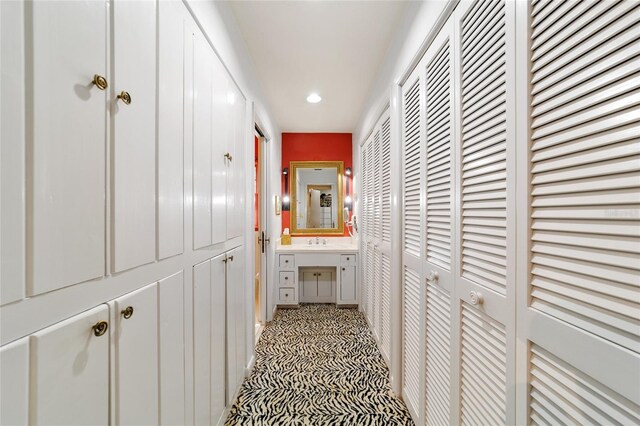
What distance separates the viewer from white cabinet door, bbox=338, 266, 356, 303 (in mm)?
3516

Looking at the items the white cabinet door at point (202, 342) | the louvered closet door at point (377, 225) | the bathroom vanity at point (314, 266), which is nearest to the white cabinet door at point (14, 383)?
the white cabinet door at point (202, 342)

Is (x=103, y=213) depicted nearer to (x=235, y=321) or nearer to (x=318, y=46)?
(x=235, y=321)

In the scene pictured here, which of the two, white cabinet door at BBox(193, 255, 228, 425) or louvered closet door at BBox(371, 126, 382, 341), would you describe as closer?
white cabinet door at BBox(193, 255, 228, 425)

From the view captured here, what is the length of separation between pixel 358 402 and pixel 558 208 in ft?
5.62

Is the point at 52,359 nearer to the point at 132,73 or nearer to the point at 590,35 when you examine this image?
the point at 132,73

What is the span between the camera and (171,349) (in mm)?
1011

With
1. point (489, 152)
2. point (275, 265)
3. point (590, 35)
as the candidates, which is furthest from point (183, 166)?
point (275, 265)

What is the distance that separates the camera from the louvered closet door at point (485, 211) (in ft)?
2.59

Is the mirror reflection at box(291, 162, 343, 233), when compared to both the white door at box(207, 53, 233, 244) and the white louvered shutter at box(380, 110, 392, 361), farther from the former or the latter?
the white door at box(207, 53, 233, 244)

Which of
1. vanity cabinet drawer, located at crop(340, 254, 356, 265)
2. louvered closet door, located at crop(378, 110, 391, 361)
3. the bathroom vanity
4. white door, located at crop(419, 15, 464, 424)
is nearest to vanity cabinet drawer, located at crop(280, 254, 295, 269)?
the bathroom vanity

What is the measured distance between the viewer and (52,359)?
55 cm

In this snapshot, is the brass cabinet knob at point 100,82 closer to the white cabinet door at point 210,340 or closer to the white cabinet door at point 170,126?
the white cabinet door at point 170,126

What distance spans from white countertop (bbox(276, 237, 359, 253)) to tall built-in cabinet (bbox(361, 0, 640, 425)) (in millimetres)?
2189

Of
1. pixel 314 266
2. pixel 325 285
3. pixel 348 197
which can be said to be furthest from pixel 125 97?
pixel 348 197
